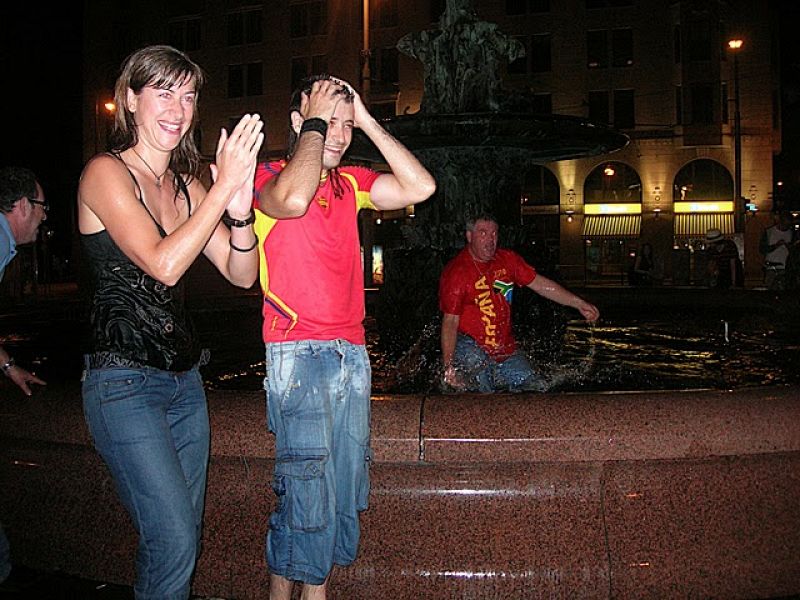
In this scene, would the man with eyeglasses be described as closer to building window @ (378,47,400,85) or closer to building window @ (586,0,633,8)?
building window @ (378,47,400,85)

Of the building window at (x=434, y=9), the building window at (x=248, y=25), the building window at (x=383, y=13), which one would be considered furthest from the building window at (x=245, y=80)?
the building window at (x=434, y=9)

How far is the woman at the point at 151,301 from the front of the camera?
237 cm

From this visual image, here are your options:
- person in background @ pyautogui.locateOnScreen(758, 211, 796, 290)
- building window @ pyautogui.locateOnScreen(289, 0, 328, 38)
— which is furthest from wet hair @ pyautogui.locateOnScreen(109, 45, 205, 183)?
building window @ pyautogui.locateOnScreen(289, 0, 328, 38)

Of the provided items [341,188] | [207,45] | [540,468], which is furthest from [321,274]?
[207,45]

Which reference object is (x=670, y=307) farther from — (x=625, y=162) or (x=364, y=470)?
(x=625, y=162)

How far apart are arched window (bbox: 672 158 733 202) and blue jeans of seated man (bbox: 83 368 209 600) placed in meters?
37.7

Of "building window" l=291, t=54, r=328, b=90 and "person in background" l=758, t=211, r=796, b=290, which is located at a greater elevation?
"building window" l=291, t=54, r=328, b=90

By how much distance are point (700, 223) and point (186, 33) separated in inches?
1175

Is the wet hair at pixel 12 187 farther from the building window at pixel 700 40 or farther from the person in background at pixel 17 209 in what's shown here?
the building window at pixel 700 40

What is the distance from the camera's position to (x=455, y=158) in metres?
7.69

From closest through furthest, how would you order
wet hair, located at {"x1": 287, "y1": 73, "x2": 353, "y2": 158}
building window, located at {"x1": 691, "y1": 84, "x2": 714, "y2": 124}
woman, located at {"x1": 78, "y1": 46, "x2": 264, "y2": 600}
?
woman, located at {"x1": 78, "y1": 46, "x2": 264, "y2": 600} < wet hair, located at {"x1": 287, "y1": 73, "x2": 353, "y2": 158} < building window, located at {"x1": 691, "y1": 84, "x2": 714, "y2": 124}

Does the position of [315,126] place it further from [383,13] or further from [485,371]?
[383,13]

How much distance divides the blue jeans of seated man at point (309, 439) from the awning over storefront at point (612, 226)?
36727mm

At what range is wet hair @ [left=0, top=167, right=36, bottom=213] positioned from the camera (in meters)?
3.06
